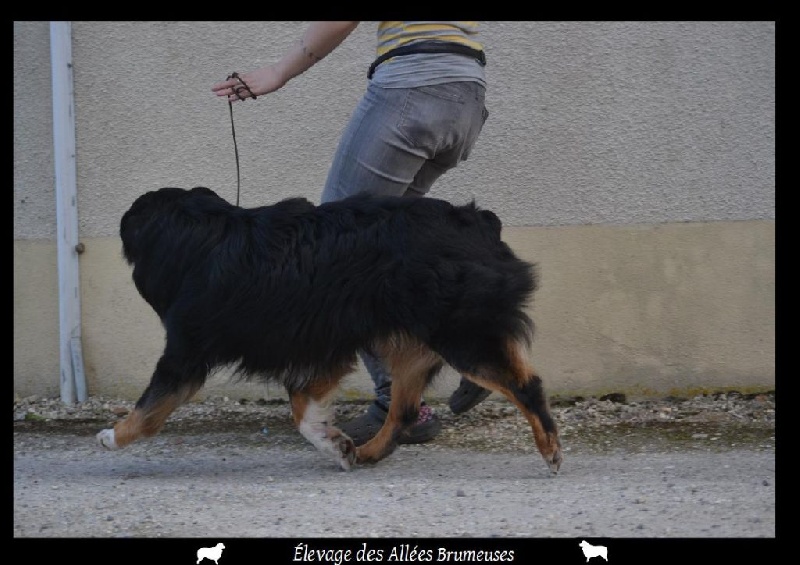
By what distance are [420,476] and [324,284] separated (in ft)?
3.21

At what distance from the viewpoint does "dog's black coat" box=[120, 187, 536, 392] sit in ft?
14.5

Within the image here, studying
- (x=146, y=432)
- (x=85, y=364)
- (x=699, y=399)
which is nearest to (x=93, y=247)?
(x=85, y=364)

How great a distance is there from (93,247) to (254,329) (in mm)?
2123

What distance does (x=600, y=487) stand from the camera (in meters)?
4.46

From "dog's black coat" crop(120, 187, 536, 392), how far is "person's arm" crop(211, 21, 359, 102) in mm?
567

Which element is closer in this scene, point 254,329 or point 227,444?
point 254,329

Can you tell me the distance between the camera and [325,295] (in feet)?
14.8

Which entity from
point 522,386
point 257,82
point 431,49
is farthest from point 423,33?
point 522,386

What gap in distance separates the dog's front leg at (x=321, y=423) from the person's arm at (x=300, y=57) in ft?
4.57

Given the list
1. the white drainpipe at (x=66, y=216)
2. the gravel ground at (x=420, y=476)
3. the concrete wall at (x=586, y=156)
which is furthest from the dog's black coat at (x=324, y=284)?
the white drainpipe at (x=66, y=216)

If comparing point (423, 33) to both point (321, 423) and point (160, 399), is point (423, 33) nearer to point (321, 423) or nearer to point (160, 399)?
point (321, 423)

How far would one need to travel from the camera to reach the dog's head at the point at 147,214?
4.80m

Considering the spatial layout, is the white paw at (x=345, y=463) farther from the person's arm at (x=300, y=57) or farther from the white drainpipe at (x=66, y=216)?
the white drainpipe at (x=66, y=216)

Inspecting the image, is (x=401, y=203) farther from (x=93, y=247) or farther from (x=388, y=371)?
(x=93, y=247)
